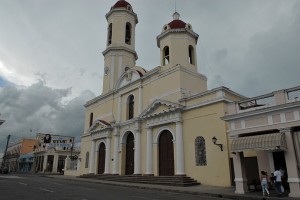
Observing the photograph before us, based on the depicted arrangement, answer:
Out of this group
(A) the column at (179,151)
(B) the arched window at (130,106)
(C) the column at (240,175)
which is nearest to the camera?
(C) the column at (240,175)

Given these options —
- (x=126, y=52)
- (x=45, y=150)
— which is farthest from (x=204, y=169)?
(x=45, y=150)

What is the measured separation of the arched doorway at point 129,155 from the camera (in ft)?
82.9

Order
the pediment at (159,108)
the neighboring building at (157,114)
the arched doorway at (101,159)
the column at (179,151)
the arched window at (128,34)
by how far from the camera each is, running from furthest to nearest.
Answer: the arched window at (128,34), the arched doorway at (101,159), the pediment at (159,108), the column at (179,151), the neighboring building at (157,114)

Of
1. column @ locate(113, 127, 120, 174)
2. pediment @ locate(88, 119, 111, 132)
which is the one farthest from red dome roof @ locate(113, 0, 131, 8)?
column @ locate(113, 127, 120, 174)

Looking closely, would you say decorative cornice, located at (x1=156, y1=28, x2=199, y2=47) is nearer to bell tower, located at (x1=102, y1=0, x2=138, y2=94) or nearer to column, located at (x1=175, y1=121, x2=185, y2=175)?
bell tower, located at (x1=102, y1=0, x2=138, y2=94)

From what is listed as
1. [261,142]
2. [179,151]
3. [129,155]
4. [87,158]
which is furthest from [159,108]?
[87,158]

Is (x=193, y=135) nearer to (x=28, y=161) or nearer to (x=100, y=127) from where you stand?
(x=100, y=127)

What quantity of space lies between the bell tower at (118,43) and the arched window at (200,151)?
48.4 feet

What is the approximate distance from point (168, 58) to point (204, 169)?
11.5 m

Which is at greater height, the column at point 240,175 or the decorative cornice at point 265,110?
the decorative cornice at point 265,110

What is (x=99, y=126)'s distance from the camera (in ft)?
98.0

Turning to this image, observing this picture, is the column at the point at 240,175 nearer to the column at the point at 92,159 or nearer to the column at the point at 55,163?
the column at the point at 92,159

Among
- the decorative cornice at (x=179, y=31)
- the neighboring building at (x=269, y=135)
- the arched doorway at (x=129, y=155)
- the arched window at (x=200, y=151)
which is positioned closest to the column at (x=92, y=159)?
the arched doorway at (x=129, y=155)

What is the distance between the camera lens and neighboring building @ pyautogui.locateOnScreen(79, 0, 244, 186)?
18.5 m
